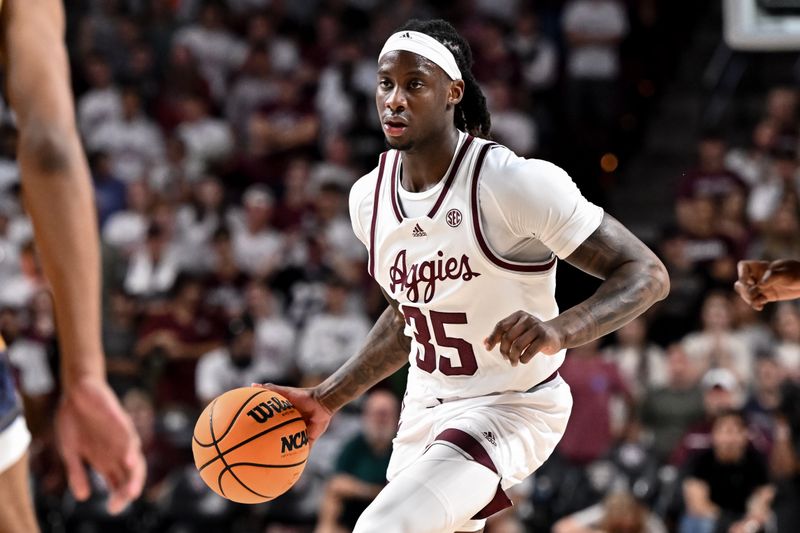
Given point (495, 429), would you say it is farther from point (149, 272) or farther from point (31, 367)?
point (149, 272)

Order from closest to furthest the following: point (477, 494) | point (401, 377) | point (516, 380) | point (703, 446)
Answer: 1. point (477, 494)
2. point (516, 380)
3. point (703, 446)
4. point (401, 377)

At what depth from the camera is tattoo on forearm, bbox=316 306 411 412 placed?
511 cm

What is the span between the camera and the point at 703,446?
8.87 metres

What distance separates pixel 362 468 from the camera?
28.2ft

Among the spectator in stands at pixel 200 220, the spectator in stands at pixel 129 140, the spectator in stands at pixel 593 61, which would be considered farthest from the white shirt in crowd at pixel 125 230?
the spectator in stands at pixel 593 61

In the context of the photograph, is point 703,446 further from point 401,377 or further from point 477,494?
point 477,494

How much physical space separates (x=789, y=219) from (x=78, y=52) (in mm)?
8681

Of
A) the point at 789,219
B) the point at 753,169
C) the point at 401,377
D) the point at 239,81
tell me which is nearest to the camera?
the point at 401,377

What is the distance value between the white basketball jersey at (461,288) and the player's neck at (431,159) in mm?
46

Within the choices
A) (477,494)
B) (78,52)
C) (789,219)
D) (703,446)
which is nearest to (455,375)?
(477,494)

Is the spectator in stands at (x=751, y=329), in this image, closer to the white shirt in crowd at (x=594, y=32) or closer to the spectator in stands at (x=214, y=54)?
the white shirt in crowd at (x=594, y=32)

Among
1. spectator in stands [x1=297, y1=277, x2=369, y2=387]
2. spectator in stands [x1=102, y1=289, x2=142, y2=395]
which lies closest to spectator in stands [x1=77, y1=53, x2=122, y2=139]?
A: spectator in stands [x1=102, y1=289, x2=142, y2=395]

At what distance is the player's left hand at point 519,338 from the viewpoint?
3867mm

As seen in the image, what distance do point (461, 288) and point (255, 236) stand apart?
7.57m
